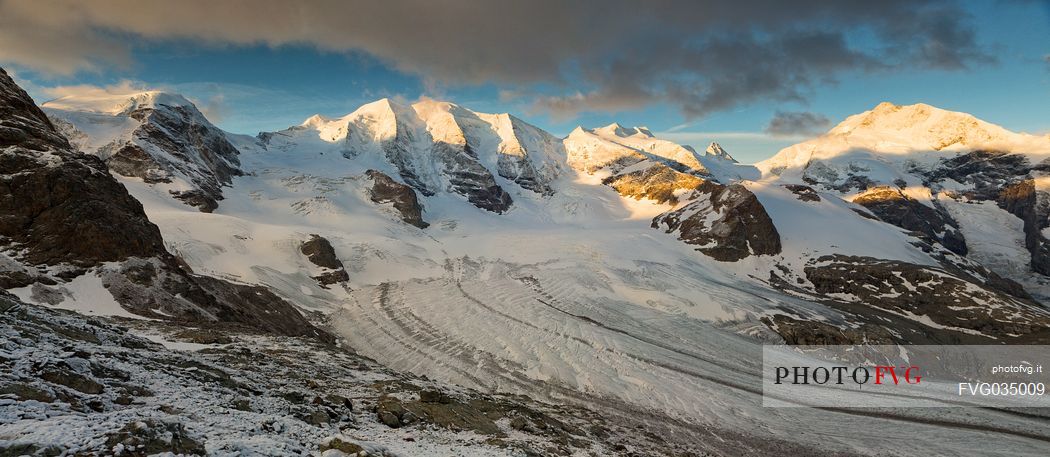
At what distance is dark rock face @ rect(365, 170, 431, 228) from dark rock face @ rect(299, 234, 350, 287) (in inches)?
1800

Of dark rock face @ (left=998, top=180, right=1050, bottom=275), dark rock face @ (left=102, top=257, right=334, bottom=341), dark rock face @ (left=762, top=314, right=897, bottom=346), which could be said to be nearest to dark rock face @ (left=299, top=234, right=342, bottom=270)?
dark rock face @ (left=102, top=257, right=334, bottom=341)

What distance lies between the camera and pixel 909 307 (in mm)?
79500

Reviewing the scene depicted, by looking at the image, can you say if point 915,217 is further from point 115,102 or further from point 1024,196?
point 115,102

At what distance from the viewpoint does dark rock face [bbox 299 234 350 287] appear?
68938 millimetres

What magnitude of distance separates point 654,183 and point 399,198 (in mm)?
93233

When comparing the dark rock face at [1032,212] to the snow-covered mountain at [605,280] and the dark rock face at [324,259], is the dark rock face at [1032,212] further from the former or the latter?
the dark rock face at [324,259]

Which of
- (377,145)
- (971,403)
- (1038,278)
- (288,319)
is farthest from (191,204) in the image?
(1038,278)

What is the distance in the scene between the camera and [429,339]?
152 ft

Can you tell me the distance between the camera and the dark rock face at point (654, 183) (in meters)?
157

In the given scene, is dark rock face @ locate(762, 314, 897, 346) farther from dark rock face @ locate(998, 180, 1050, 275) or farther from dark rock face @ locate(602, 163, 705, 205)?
dark rock face @ locate(998, 180, 1050, 275)

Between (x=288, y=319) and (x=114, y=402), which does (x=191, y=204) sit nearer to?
(x=288, y=319)

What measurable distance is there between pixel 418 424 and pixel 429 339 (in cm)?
3270

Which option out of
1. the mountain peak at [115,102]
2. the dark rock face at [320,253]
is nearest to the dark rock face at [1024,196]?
the dark rock face at [320,253]

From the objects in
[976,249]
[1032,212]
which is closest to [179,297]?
[976,249]
